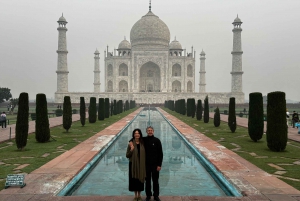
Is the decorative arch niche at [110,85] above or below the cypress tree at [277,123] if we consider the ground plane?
above

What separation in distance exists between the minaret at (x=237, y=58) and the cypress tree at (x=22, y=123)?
31.1 metres

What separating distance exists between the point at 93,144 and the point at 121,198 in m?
3.96

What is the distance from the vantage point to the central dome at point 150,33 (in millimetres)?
42875

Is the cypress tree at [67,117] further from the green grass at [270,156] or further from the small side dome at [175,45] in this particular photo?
the small side dome at [175,45]

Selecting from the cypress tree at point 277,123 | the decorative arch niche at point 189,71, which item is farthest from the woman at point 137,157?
the decorative arch niche at point 189,71

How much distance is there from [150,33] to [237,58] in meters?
13.5

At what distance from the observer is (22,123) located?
6781 mm

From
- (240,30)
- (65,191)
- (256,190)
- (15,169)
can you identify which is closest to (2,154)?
(15,169)

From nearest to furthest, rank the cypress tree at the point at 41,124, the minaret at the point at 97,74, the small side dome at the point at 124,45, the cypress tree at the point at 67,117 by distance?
the cypress tree at the point at 41,124 → the cypress tree at the point at 67,117 → the minaret at the point at 97,74 → the small side dome at the point at 124,45

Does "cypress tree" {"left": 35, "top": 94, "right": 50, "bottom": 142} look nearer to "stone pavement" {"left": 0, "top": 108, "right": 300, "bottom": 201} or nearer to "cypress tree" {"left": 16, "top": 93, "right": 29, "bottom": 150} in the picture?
"cypress tree" {"left": 16, "top": 93, "right": 29, "bottom": 150}

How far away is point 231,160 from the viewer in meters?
5.26

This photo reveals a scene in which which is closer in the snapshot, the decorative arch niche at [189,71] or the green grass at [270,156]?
the green grass at [270,156]

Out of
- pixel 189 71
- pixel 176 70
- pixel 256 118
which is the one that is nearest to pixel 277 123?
pixel 256 118

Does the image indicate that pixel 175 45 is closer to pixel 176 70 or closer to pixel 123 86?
pixel 176 70
